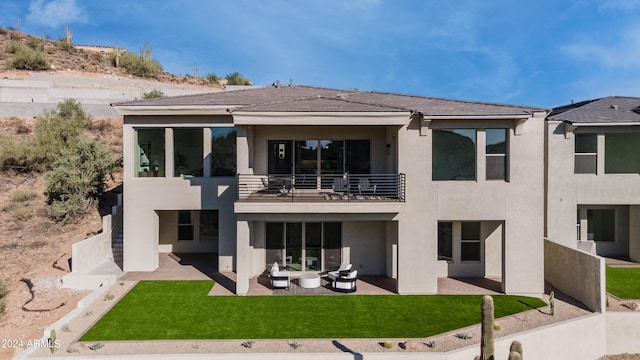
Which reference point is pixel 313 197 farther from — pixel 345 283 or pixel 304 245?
pixel 345 283

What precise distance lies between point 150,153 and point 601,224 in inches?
898

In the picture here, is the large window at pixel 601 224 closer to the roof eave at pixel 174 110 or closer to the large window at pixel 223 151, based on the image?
the large window at pixel 223 151

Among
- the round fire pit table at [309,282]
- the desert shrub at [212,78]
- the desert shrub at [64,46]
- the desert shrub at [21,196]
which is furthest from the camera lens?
the desert shrub at [212,78]

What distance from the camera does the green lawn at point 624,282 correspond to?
12.9 metres

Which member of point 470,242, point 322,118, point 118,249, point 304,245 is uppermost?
point 322,118

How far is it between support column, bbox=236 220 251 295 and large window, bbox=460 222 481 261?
906 cm

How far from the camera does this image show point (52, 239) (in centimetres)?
1778

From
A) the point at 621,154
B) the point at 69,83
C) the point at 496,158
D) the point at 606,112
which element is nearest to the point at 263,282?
the point at 496,158

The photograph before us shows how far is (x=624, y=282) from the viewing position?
14.1m

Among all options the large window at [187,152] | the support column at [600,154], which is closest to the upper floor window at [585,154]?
the support column at [600,154]

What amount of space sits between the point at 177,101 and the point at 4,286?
32.5 ft

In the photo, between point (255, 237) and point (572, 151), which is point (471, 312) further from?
point (572, 151)

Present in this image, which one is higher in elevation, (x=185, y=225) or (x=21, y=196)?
(x=21, y=196)

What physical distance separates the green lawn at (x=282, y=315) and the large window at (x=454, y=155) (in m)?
4.49
